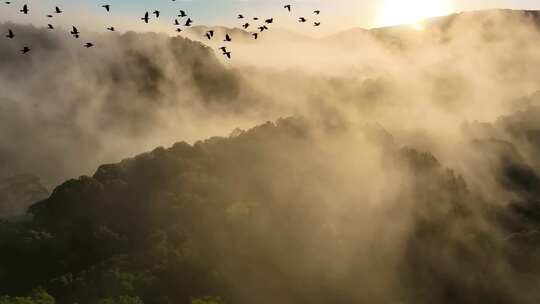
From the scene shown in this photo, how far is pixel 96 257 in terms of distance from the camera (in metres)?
160

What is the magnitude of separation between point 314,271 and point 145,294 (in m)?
36.5

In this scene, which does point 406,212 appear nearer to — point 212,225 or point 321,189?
point 321,189

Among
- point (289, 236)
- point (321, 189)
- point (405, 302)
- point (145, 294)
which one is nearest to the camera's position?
point (145, 294)

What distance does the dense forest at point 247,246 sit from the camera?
137 meters

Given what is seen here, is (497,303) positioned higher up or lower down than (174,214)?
lower down

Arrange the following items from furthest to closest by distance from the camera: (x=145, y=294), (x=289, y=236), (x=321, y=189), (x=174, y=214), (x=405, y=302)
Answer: (x=321, y=189) < (x=174, y=214) < (x=289, y=236) < (x=405, y=302) < (x=145, y=294)

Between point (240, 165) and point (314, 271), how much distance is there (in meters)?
57.6

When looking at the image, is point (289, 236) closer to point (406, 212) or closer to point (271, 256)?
point (271, 256)

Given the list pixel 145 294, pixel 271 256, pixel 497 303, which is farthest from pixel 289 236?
pixel 497 303

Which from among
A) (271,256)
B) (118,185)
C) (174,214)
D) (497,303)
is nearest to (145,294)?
(271,256)

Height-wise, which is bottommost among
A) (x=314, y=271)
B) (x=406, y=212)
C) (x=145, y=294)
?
(x=145, y=294)

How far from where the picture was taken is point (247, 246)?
5950 inches

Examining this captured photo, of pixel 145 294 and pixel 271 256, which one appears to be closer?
pixel 145 294

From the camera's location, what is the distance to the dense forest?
137375mm
